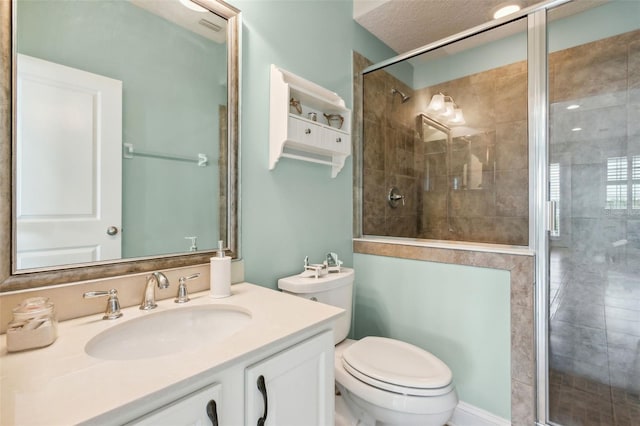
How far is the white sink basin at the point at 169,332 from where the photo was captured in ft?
2.71

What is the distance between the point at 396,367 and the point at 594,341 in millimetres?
1110

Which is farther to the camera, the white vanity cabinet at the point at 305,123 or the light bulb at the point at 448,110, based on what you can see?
the light bulb at the point at 448,110

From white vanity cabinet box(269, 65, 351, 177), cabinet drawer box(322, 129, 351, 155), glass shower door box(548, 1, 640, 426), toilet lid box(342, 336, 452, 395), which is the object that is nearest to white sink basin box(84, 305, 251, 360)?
toilet lid box(342, 336, 452, 395)

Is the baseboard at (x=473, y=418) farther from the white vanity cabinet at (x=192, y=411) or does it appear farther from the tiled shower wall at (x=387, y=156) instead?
the white vanity cabinet at (x=192, y=411)

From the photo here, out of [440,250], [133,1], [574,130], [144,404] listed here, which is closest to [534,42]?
[574,130]

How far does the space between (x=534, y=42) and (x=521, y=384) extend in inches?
63.2

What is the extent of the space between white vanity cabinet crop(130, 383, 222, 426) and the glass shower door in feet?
4.90

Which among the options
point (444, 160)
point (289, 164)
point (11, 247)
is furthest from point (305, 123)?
point (444, 160)

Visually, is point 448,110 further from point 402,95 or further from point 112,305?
point 112,305

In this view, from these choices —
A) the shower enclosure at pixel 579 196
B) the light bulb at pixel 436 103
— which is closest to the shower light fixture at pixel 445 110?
the light bulb at pixel 436 103

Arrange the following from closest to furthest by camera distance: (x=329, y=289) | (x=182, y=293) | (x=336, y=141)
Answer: (x=182, y=293)
(x=329, y=289)
(x=336, y=141)

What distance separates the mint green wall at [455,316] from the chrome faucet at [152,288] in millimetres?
1238

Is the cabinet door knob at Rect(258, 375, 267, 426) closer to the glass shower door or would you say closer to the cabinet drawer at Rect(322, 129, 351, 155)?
the cabinet drawer at Rect(322, 129, 351, 155)

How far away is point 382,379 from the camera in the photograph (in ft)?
3.67
